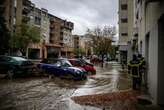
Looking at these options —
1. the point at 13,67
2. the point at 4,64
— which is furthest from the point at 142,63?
the point at 4,64

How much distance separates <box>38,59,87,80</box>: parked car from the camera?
59.0 ft

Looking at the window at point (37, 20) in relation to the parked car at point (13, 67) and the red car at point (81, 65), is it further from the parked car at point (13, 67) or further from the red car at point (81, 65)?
the parked car at point (13, 67)

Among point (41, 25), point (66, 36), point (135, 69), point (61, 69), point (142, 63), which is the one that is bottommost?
point (61, 69)

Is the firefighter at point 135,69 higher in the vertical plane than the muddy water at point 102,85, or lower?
higher

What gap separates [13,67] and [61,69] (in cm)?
357

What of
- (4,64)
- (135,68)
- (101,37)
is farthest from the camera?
(101,37)

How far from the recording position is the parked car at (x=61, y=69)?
17984 millimetres

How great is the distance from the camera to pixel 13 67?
694 inches

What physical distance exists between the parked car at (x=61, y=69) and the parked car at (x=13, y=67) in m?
1.50

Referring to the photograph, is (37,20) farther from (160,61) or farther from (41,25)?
(160,61)

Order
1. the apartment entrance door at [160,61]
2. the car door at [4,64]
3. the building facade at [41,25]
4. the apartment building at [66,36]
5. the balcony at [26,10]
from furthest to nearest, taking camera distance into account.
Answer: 1. the apartment building at [66,36]
2. the balcony at [26,10]
3. the building facade at [41,25]
4. the car door at [4,64]
5. the apartment entrance door at [160,61]

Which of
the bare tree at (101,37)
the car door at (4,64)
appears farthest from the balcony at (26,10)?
the car door at (4,64)

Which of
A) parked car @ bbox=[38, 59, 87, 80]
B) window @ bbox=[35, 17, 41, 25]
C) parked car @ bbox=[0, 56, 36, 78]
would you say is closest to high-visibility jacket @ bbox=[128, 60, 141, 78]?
parked car @ bbox=[38, 59, 87, 80]

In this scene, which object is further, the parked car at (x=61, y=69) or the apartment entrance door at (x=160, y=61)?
the parked car at (x=61, y=69)
